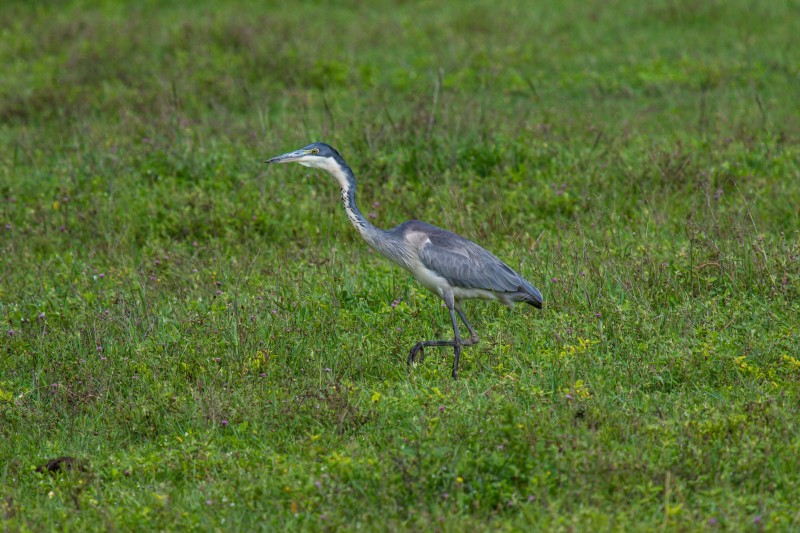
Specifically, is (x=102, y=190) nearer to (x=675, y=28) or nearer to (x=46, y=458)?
(x=46, y=458)

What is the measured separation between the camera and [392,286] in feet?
26.5

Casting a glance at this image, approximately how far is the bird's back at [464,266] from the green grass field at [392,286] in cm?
23

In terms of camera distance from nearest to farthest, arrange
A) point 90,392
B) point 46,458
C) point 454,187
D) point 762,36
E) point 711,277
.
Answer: point 46,458 < point 90,392 < point 711,277 < point 454,187 < point 762,36

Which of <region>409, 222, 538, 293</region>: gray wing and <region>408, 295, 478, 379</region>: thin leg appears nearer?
<region>408, 295, 478, 379</region>: thin leg

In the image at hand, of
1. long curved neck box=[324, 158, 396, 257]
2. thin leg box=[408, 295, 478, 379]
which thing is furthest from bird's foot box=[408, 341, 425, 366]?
long curved neck box=[324, 158, 396, 257]

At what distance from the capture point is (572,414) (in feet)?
18.4

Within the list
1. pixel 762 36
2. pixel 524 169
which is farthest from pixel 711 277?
pixel 762 36

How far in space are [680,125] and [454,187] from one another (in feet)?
11.2

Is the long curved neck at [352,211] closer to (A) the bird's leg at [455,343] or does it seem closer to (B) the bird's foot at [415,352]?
(A) the bird's leg at [455,343]

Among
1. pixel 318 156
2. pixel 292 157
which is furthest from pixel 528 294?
pixel 292 157

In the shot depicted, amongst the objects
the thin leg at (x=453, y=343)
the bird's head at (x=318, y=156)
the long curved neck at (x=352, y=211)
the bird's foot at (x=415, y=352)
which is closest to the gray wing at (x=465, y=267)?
the thin leg at (x=453, y=343)

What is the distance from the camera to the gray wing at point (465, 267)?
7234 millimetres

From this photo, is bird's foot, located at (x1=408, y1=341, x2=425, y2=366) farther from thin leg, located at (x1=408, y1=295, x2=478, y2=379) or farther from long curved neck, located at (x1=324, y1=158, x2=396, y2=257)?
long curved neck, located at (x1=324, y1=158, x2=396, y2=257)

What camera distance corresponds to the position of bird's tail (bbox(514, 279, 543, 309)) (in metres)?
7.32
